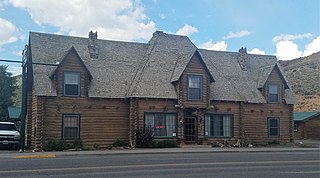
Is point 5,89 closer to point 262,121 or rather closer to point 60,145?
point 60,145

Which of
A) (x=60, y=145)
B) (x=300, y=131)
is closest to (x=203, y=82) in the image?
(x=60, y=145)

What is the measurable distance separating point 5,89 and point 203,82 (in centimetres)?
3127

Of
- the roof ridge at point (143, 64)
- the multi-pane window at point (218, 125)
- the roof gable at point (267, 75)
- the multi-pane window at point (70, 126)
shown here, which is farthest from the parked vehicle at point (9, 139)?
the roof gable at point (267, 75)

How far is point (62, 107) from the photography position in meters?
29.3

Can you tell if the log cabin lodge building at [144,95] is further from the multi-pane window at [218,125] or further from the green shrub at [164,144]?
the green shrub at [164,144]

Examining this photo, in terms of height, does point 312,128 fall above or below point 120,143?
above

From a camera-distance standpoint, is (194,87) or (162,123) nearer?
(162,123)

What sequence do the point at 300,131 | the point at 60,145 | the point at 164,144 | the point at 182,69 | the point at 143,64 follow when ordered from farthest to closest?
the point at 300,131 < the point at 143,64 < the point at 182,69 < the point at 164,144 < the point at 60,145

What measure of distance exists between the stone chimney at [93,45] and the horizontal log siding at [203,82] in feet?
22.7

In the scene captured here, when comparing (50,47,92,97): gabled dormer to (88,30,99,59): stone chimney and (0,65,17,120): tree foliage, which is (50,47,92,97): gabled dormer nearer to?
(88,30,99,59): stone chimney

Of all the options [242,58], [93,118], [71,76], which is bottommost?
[93,118]

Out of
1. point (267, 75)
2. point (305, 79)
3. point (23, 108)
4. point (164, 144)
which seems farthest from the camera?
point (305, 79)

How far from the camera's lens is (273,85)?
36906mm

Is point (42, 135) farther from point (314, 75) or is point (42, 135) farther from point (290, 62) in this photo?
point (290, 62)
